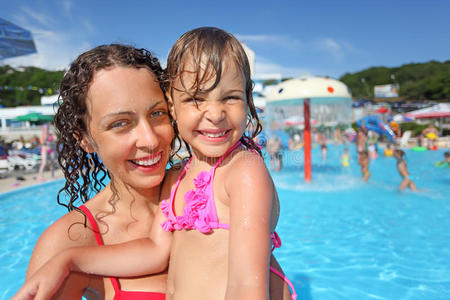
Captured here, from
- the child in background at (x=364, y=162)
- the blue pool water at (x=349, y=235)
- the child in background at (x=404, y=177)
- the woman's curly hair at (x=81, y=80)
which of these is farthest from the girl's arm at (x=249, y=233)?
the child in background at (x=364, y=162)

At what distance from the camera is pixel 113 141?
1566mm

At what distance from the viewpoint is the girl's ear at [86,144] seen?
67.7 inches

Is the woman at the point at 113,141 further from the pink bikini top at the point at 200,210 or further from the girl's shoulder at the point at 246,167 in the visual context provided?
the girl's shoulder at the point at 246,167

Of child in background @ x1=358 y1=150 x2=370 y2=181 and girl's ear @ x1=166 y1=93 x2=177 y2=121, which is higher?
girl's ear @ x1=166 y1=93 x2=177 y2=121

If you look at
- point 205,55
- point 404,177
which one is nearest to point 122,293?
point 205,55

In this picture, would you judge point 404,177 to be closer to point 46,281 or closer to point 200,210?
point 200,210

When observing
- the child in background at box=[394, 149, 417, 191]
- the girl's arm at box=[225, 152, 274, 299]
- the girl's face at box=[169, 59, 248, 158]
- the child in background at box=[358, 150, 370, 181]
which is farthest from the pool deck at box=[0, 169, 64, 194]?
the child in background at box=[394, 149, 417, 191]

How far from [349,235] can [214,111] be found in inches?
208

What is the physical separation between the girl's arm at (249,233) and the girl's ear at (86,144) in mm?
845

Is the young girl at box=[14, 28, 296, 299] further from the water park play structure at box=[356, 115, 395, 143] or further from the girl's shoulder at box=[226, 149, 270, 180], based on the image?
the water park play structure at box=[356, 115, 395, 143]

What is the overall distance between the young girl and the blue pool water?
10.2 feet

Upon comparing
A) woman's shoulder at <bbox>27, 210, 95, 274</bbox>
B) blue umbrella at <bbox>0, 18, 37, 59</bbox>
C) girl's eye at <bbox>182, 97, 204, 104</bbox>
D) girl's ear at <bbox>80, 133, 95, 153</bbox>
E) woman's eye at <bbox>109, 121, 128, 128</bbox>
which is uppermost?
blue umbrella at <bbox>0, 18, 37, 59</bbox>

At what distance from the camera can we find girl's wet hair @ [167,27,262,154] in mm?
1419

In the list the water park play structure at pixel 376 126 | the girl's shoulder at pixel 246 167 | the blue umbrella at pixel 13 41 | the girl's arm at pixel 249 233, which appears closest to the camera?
the girl's arm at pixel 249 233
